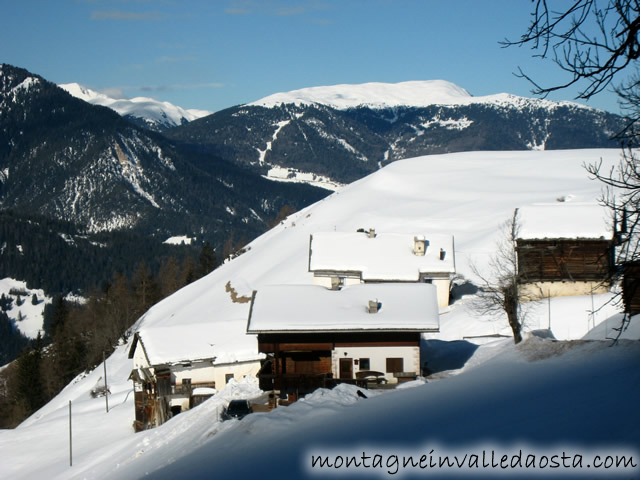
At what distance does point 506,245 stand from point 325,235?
16.2 meters

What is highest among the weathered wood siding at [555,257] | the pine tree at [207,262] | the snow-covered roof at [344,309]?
the pine tree at [207,262]

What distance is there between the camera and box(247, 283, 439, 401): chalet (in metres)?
32.5

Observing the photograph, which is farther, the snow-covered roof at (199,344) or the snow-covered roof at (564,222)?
the snow-covered roof at (564,222)

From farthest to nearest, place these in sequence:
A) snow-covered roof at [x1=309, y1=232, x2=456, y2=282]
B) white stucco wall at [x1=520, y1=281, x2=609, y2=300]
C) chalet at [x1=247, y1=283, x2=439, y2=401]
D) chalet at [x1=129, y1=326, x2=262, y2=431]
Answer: snow-covered roof at [x1=309, y1=232, x2=456, y2=282] → white stucco wall at [x1=520, y1=281, x2=609, y2=300] → chalet at [x1=129, y1=326, x2=262, y2=431] → chalet at [x1=247, y1=283, x2=439, y2=401]

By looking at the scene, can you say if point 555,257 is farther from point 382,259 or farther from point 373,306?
point 373,306

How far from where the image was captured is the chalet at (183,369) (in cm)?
4106

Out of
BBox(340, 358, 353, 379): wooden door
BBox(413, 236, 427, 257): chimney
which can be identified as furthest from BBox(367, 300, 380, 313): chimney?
BBox(413, 236, 427, 257): chimney

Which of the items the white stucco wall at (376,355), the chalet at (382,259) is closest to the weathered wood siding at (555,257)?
the chalet at (382,259)

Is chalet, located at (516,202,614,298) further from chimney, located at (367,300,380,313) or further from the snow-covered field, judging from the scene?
chimney, located at (367,300,380,313)

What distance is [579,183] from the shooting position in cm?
9938

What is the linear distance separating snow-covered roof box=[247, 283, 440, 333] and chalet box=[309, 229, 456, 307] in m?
16.3

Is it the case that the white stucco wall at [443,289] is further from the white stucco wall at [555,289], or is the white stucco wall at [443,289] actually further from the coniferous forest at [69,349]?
the coniferous forest at [69,349]

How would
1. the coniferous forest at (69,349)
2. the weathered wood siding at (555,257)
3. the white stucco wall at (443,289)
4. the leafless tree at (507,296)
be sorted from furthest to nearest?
1. the coniferous forest at (69,349)
2. the white stucco wall at (443,289)
3. the weathered wood siding at (555,257)
4. the leafless tree at (507,296)

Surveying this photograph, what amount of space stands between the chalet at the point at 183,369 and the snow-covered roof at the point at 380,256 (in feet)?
40.2
